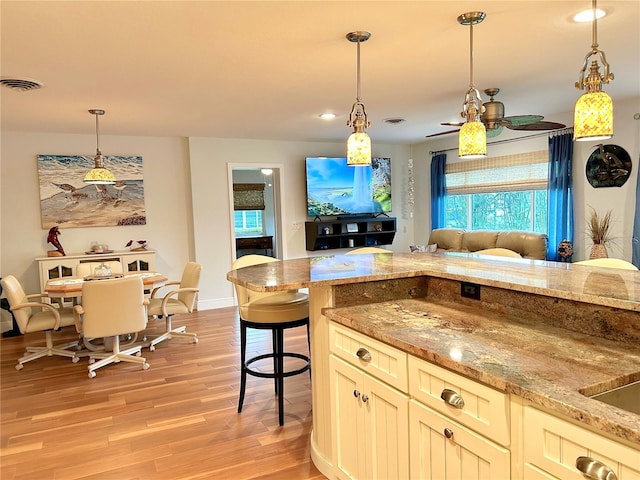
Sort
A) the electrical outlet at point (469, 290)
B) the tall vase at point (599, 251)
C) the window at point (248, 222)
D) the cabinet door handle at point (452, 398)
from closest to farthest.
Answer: the cabinet door handle at point (452, 398) < the electrical outlet at point (469, 290) < the tall vase at point (599, 251) < the window at point (248, 222)

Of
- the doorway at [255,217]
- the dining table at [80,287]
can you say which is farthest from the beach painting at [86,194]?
the doorway at [255,217]

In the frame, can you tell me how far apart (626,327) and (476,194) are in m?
5.26

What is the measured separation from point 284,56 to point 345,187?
4097 millimetres

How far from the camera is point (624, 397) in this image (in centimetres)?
131

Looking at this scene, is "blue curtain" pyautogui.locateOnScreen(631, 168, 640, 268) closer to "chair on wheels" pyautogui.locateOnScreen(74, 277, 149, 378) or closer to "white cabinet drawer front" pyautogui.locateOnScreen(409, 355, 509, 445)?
"white cabinet drawer front" pyautogui.locateOnScreen(409, 355, 509, 445)

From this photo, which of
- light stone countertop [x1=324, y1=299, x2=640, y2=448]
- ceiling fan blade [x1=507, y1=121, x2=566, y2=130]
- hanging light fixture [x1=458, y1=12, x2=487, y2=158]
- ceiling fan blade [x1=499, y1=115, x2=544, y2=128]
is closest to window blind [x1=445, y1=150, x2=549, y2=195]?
ceiling fan blade [x1=507, y1=121, x2=566, y2=130]

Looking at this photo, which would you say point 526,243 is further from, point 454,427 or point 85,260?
point 85,260

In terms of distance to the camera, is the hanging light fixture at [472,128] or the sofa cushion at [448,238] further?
the sofa cushion at [448,238]

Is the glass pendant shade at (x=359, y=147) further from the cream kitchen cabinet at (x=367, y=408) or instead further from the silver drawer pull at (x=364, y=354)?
the silver drawer pull at (x=364, y=354)

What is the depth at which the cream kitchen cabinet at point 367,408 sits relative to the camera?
5.82 ft

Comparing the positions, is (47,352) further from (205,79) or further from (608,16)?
(608,16)

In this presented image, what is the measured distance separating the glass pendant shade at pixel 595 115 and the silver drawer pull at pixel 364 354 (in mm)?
1267

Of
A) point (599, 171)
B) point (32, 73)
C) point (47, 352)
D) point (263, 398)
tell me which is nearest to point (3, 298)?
point (47, 352)

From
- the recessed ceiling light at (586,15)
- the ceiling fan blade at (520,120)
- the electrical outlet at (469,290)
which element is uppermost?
the recessed ceiling light at (586,15)
